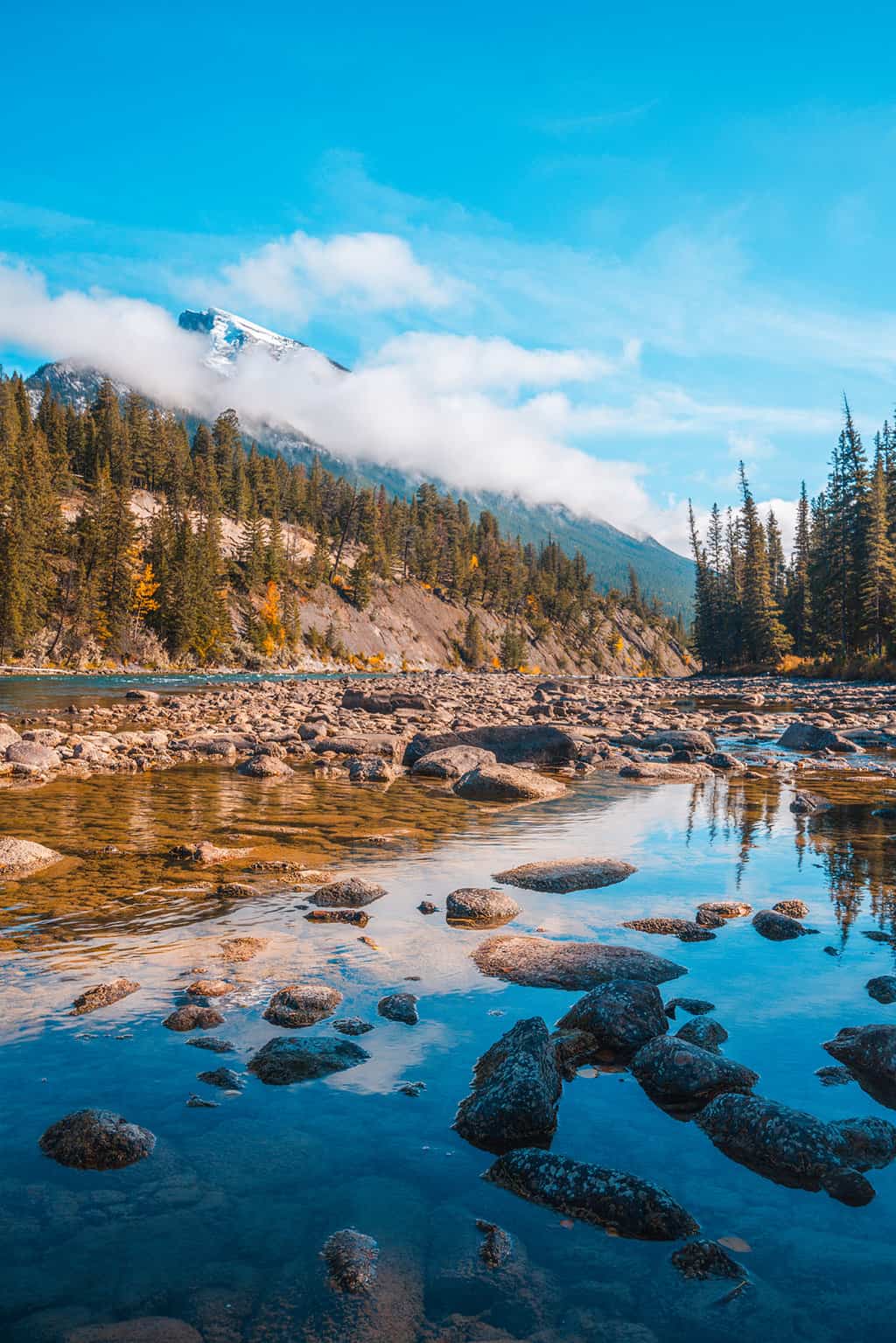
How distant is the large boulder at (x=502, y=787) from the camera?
13.5 m

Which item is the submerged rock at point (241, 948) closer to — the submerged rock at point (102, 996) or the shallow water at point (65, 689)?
the submerged rock at point (102, 996)

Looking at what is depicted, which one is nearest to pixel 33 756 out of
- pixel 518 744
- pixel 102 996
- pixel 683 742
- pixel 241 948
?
pixel 518 744

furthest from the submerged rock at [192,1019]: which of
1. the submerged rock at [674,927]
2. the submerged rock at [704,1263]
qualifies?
the submerged rock at [674,927]

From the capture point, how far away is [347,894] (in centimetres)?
718

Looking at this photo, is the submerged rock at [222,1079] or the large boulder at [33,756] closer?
the submerged rock at [222,1079]

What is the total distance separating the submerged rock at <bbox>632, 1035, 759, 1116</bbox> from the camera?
3891 mm

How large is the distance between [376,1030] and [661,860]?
541 cm

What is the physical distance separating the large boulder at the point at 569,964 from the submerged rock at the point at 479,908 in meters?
0.64

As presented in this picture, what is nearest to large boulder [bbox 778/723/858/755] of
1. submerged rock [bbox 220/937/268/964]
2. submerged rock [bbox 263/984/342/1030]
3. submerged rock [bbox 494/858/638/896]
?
submerged rock [bbox 494/858/638/896]

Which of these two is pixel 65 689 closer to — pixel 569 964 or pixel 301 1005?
pixel 301 1005

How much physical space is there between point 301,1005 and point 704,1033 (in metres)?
2.56

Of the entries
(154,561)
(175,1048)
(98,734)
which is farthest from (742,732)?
(154,561)

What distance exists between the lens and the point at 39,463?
70875 mm

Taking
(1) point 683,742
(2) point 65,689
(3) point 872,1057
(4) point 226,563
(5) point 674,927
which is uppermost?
(4) point 226,563
